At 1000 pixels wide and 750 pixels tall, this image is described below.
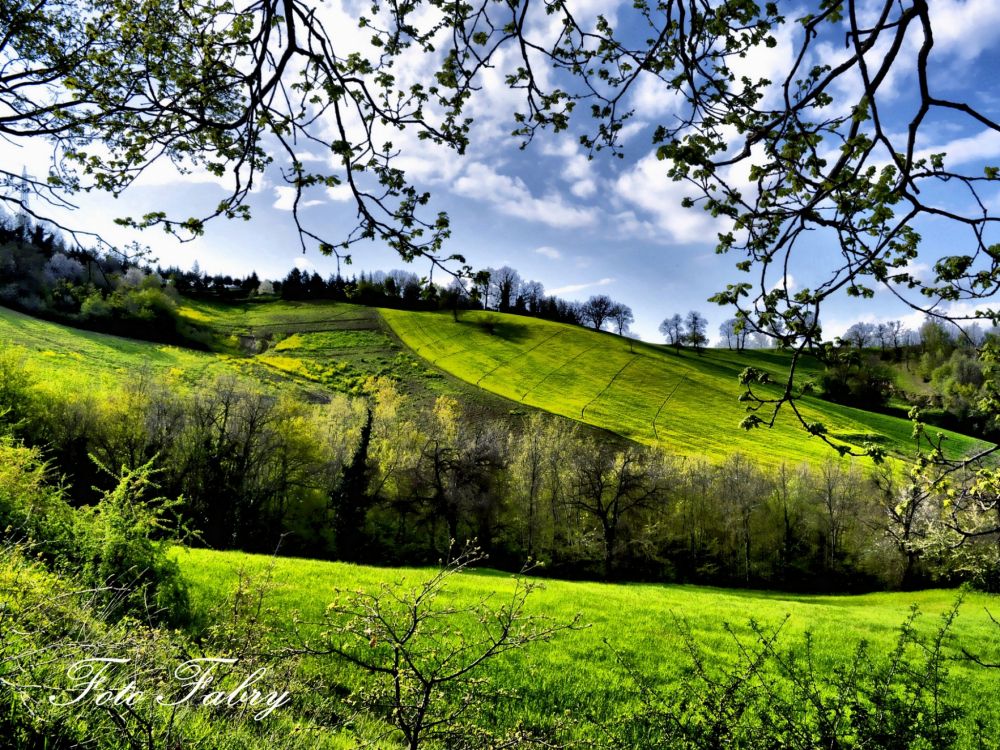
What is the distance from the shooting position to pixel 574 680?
11.4 meters

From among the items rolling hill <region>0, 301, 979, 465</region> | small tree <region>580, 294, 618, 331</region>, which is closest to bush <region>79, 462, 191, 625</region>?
rolling hill <region>0, 301, 979, 465</region>

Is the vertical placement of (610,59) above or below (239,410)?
above

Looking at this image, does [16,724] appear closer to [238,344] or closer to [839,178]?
[839,178]

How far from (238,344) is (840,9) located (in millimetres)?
94660

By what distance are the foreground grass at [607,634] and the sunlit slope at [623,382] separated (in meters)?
37.4

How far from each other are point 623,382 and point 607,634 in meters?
71.1

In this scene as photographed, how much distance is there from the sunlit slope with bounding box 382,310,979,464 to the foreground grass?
37.4 m

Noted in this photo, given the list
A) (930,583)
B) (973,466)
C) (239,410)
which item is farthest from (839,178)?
(930,583)

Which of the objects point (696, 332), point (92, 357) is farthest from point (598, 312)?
point (92, 357)

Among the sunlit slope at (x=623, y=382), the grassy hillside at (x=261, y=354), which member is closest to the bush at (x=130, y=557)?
the grassy hillside at (x=261, y=354)

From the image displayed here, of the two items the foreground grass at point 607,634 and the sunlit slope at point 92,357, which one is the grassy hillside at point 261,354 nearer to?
the sunlit slope at point 92,357

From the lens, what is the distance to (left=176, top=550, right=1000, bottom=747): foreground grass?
1057 cm

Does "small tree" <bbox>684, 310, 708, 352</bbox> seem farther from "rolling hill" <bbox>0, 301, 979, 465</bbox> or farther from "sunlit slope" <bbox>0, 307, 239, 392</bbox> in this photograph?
"sunlit slope" <bbox>0, 307, 239, 392</bbox>

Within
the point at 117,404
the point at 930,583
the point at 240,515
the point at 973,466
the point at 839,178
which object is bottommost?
the point at 240,515
